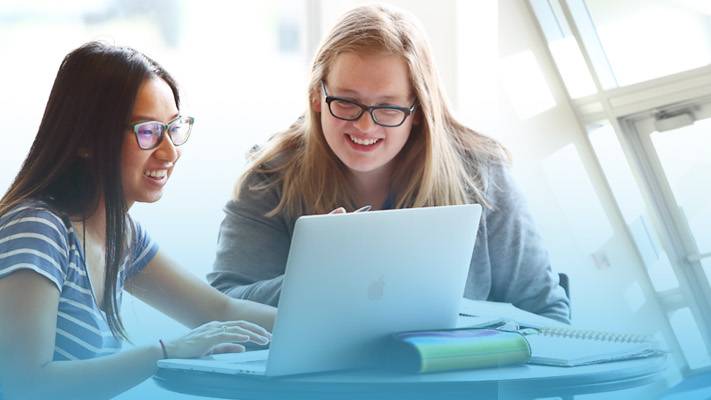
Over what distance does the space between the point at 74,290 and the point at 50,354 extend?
16 centimetres

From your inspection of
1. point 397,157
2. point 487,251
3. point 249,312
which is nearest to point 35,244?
point 249,312

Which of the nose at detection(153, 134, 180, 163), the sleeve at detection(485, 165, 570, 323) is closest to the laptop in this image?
the nose at detection(153, 134, 180, 163)

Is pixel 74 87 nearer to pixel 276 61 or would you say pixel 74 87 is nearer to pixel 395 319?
pixel 395 319

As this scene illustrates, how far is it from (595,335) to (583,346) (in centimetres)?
8

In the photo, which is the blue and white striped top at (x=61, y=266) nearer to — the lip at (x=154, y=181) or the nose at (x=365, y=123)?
the lip at (x=154, y=181)

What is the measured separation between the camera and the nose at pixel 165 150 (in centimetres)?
168

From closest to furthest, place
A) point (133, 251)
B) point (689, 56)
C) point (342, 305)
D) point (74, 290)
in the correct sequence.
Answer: point (342, 305)
point (74, 290)
point (133, 251)
point (689, 56)

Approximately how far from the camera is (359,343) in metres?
1.40

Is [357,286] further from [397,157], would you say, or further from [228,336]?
[397,157]

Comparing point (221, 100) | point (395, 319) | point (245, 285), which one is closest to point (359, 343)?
point (395, 319)

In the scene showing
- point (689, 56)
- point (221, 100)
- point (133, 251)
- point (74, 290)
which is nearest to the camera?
point (74, 290)

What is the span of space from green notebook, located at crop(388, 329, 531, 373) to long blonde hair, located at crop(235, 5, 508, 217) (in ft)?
2.45

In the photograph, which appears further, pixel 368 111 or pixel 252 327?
pixel 368 111

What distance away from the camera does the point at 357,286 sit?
1369mm
